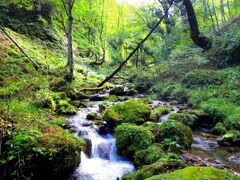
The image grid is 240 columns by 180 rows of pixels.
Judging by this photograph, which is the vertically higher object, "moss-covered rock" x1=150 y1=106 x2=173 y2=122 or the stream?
"moss-covered rock" x1=150 y1=106 x2=173 y2=122

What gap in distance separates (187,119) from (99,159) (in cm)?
452

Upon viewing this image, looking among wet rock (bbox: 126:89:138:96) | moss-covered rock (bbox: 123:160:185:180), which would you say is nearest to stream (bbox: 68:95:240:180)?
moss-covered rock (bbox: 123:160:185:180)

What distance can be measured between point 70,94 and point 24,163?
9640mm

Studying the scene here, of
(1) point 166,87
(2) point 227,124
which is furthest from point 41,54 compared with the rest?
(2) point 227,124

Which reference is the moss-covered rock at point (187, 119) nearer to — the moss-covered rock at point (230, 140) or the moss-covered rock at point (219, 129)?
the moss-covered rock at point (219, 129)

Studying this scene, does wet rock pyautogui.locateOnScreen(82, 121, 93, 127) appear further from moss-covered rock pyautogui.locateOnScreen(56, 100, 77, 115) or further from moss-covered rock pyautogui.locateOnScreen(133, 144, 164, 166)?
moss-covered rock pyautogui.locateOnScreen(133, 144, 164, 166)

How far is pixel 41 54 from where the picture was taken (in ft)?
69.4

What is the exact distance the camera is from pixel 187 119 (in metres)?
11.9

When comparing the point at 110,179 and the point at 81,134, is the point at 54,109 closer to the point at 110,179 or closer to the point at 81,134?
the point at 81,134

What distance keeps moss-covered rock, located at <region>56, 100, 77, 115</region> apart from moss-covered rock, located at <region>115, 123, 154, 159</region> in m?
3.49

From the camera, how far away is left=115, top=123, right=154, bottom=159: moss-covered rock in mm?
8844

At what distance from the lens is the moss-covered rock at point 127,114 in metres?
10.7

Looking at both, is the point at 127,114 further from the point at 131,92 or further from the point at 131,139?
the point at 131,92

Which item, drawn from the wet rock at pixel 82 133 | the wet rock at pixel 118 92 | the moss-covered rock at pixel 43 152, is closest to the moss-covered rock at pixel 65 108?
the wet rock at pixel 82 133
